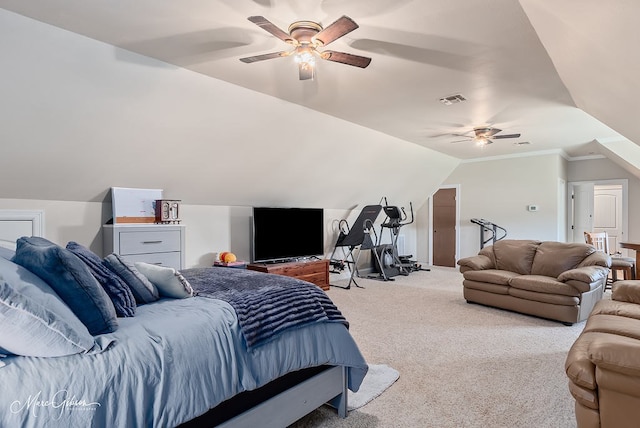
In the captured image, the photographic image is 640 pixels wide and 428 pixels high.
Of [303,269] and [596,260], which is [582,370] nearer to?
[596,260]

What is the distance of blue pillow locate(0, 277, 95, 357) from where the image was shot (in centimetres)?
114

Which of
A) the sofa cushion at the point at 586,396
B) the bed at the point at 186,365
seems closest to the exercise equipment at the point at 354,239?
the bed at the point at 186,365

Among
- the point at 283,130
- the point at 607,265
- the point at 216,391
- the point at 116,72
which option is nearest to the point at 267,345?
the point at 216,391

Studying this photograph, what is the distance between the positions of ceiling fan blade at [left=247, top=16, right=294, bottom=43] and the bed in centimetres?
157

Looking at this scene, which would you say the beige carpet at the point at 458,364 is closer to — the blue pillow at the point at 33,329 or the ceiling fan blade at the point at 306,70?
the blue pillow at the point at 33,329

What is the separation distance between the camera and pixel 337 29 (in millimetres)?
2223

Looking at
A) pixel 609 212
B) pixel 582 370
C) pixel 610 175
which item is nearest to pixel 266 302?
pixel 582 370

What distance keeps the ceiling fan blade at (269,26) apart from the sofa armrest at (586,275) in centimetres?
381

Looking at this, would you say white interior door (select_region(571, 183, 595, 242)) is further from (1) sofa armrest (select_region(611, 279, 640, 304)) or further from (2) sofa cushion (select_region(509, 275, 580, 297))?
(1) sofa armrest (select_region(611, 279, 640, 304))

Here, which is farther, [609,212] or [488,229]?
[609,212]

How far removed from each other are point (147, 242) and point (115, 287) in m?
2.28

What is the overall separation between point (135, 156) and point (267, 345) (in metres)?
2.87

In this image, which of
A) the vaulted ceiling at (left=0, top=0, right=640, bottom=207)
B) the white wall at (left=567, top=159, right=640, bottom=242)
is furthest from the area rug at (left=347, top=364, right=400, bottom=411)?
the white wall at (left=567, top=159, right=640, bottom=242)

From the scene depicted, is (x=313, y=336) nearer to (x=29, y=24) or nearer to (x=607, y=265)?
(x=29, y=24)
